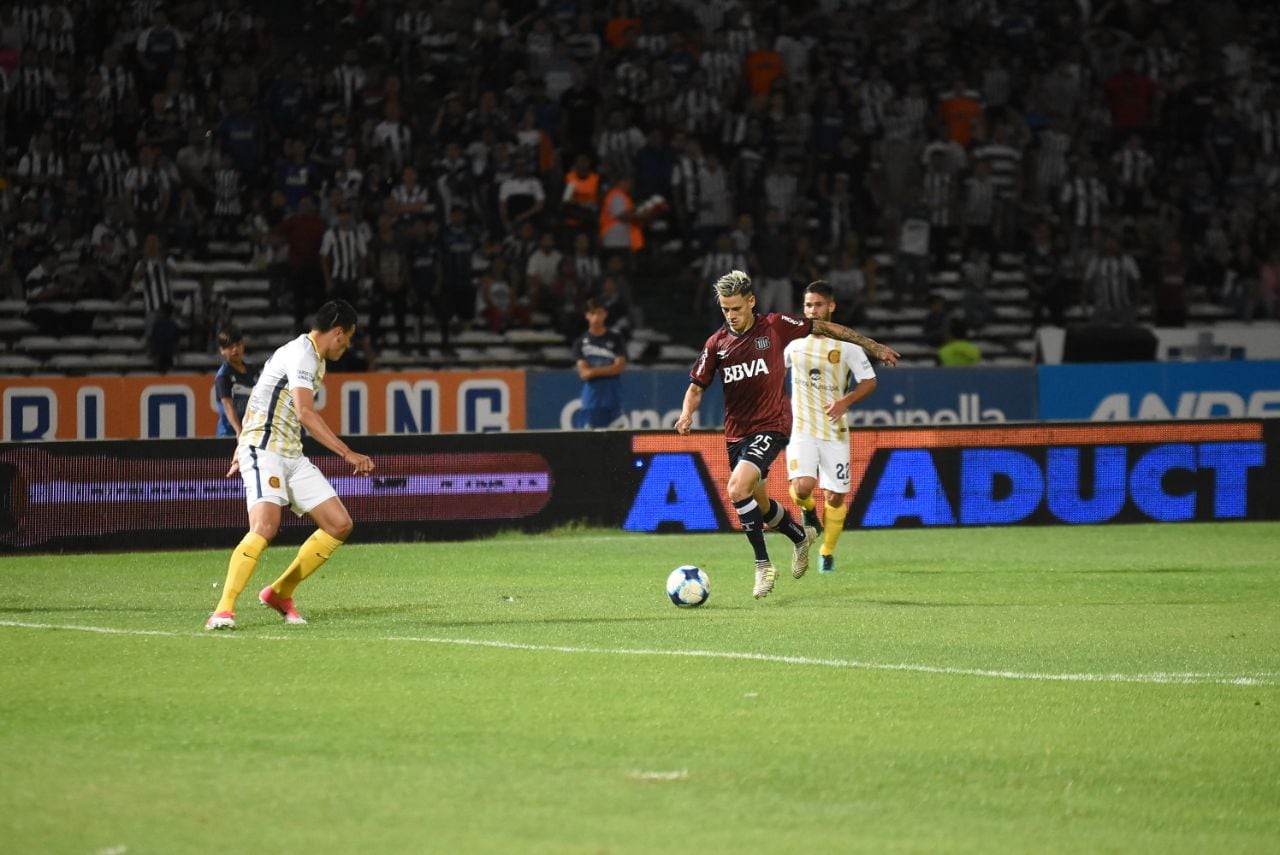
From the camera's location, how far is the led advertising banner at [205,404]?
21.8 m

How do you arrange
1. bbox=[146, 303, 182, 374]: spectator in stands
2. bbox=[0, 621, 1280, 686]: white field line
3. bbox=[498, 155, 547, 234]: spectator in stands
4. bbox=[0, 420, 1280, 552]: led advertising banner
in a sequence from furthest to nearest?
1. bbox=[498, 155, 547, 234]: spectator in stands
2. bbox=[146, 303, 182, 374]: spectator in stands
3. bbox=[0, 420, 1280, 552]: led advertising banner
4. bbox=[0, 621, 1280, 686]: white field line

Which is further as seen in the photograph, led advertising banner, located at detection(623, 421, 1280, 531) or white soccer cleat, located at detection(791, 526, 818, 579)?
led advertising banner, located at detection(623, 421, 1280, 531)

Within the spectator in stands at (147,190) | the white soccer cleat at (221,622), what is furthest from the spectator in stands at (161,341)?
the white soccer cleat at (221,622)

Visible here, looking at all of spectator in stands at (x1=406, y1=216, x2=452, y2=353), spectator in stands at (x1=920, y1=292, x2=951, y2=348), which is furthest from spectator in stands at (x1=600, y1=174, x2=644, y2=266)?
spectator in stands at (x1=920, y1=292, x2=951, y2=348)

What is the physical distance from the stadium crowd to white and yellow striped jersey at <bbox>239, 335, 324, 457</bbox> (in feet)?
39.6

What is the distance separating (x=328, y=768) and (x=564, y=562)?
29.7 feet

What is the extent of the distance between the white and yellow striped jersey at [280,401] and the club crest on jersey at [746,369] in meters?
3.24

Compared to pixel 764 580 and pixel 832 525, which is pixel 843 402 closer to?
pixel 832 525

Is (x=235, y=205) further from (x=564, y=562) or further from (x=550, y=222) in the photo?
(x=564, y=562)

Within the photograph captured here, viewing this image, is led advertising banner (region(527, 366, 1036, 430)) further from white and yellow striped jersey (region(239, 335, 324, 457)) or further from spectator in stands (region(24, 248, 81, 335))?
white and yellow striped jersey (region(239, 335, 324, 457))

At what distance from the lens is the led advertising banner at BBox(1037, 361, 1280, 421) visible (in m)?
25.0

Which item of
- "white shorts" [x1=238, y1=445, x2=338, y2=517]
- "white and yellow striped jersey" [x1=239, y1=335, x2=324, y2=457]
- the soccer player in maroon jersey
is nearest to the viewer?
"white and yellow striped jersey" [x1=239, y1=335, x2=324, y2=457]

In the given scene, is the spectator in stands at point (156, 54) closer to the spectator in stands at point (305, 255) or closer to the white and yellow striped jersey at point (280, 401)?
the spectator in stands at point (305, 255)

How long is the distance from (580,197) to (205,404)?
20.5 feet
